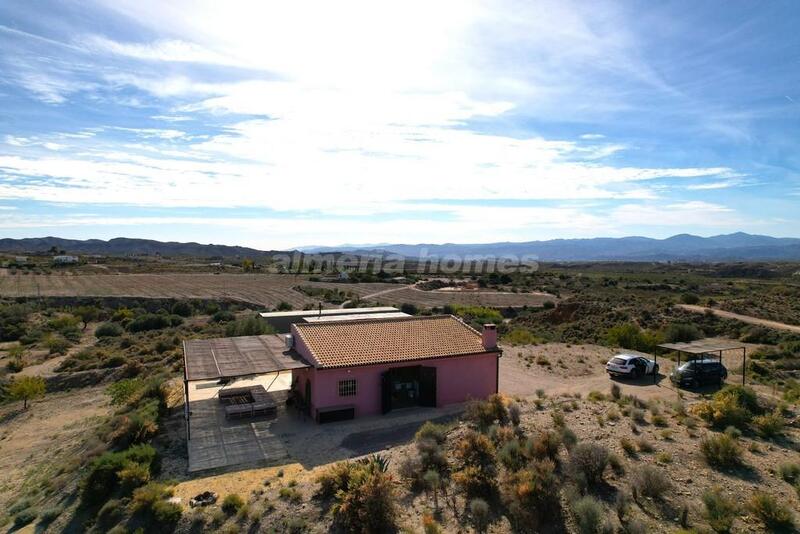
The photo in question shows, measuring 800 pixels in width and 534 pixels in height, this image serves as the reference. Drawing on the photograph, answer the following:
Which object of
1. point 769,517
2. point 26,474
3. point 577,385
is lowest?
point 26,474

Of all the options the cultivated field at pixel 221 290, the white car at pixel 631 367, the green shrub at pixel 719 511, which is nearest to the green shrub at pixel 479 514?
the green shrub at pixel 719 511

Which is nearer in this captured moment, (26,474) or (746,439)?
(746,439)

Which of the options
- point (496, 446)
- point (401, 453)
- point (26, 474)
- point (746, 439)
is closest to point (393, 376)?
point (401, 453)

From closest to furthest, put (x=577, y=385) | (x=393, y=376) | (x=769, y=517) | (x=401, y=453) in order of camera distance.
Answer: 1. (x=769, y=517)
2. (x=401, y=453)
3. (x=393, y=376)
4. (x=577, y=385)

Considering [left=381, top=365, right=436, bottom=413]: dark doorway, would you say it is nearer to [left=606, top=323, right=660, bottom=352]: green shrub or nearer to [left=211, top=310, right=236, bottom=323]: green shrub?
[left=606, top=323, right=660, bottom=352]: green shrub

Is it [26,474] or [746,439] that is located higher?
[746,439]

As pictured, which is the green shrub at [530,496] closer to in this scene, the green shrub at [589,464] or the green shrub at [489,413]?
the green shrub at [589,464]

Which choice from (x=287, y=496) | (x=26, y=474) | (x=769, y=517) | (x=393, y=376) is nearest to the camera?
(x=769, y=517)

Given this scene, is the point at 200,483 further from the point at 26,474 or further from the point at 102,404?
the point at 102,404
